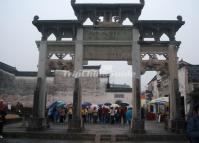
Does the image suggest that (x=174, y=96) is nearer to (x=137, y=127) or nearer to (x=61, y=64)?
(x=137, y=127)

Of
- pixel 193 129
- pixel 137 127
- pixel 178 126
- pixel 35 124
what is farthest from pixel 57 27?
pixel 193 129

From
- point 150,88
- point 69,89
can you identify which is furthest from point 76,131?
point 150,88

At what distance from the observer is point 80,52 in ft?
54.5

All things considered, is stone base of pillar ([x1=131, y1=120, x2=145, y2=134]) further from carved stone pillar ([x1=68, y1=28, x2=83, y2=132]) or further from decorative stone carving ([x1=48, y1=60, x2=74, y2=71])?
decorative stone carving ([x1=48, y1=60, x2=74, y2=71])

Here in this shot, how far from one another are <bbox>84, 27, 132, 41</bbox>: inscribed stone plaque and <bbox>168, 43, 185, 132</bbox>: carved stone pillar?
2711 mm

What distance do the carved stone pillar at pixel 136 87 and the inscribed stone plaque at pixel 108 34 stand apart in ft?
1.61

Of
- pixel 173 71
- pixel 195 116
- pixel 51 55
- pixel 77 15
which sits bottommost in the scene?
pixel 195 116

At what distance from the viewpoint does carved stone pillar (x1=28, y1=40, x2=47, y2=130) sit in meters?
16.1

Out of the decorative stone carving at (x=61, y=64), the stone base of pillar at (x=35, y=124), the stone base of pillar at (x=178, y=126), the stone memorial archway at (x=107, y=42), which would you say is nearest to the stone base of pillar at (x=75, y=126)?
the stone base of pillar at (x=35, y=124)

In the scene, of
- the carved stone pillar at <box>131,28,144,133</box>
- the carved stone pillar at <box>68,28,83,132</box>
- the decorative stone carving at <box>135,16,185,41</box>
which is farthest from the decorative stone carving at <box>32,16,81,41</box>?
the decorative stone carving at <box>135,16,185,41</box>

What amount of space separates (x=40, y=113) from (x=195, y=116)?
11.5 metres

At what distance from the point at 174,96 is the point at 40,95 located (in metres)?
7.89

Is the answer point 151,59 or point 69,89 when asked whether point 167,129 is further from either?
point 69,89

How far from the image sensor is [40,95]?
1662 cm
